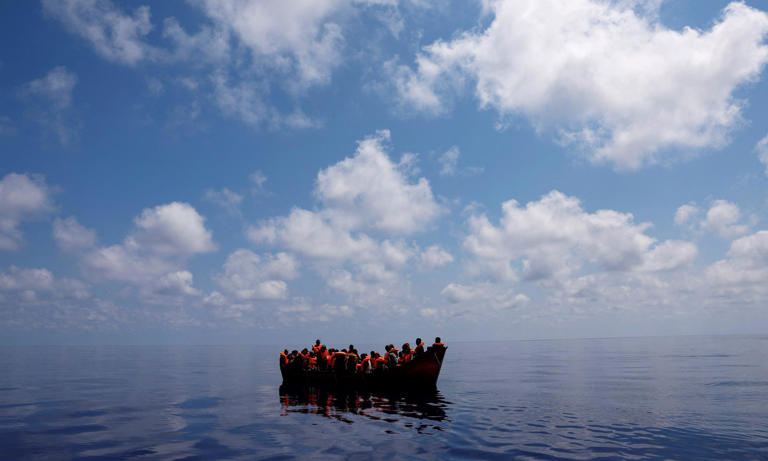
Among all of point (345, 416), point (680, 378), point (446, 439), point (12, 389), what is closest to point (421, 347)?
point (345, 416)

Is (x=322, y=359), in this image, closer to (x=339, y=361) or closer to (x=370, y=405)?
(x=339, y=361)

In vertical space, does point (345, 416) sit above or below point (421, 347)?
below

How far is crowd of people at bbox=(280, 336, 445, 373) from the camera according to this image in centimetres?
3028

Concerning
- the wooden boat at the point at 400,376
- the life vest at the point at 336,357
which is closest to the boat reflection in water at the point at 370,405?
the wooden boat at the point at 400,376

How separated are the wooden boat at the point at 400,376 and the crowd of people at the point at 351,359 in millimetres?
282

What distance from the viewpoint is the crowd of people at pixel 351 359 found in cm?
3028

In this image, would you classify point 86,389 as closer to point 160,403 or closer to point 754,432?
point 160,403

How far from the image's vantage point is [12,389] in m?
39.3

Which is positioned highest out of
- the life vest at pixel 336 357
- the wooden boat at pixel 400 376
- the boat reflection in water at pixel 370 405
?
the life vest at pixel 336 357

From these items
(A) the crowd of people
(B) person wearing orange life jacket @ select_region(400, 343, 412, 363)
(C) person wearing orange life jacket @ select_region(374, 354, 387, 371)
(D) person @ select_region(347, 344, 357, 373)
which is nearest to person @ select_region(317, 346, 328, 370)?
(A) the crowd of people

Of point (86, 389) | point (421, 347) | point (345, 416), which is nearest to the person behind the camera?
point (345, 416)

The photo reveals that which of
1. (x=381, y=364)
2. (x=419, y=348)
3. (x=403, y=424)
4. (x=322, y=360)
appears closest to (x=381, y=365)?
(x=381, y=364)

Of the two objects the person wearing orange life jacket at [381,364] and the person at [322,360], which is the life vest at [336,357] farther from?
the person wearing orange life jacket at [381,364]

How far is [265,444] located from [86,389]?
30403mm
